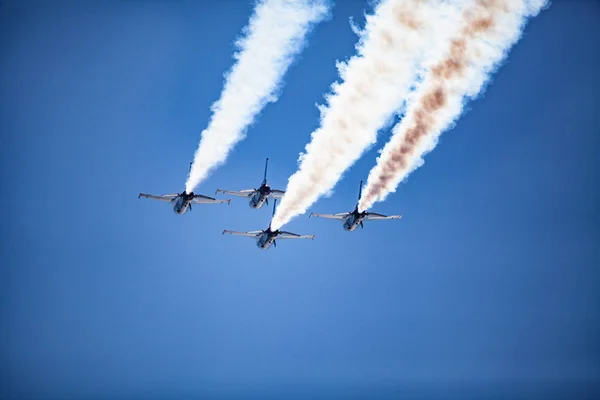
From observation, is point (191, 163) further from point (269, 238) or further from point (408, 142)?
point (408, 142)

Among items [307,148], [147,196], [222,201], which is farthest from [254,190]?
[307,148]

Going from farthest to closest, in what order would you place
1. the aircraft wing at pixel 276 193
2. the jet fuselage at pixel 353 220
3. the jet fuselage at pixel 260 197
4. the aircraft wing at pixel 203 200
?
the aircraft wing at pixel 276 193
the jet fuselage at pixel 260 197
the aircraft wing at pixel 203 200
the jet fuselage at pixel 353 220

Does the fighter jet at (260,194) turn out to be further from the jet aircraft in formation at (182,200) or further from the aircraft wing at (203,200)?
the jet aircraft in formation at (182,200)

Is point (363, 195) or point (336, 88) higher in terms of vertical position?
point (336, 88)

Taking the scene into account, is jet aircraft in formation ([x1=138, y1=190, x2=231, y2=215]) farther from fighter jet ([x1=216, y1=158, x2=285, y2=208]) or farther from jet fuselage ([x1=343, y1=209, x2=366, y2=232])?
jet fuselage ([x1=343, y1=209, x2=366, y2=232])

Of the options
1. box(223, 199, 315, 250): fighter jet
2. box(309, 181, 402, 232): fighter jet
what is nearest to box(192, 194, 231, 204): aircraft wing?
box(223, 199, 315, 250): fighter jet

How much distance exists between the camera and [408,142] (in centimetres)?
4869

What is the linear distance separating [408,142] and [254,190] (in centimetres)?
1675

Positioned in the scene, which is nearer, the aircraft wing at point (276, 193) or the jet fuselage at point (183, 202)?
the jet fuselage at point (183, 202)

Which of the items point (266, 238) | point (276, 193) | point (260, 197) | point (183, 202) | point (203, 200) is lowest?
point (266, 238)

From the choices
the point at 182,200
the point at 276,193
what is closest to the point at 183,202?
the point at 182,200

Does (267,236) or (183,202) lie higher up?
(183,202)

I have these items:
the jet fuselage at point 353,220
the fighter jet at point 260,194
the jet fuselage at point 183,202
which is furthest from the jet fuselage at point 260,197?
the jet fuselage at point 353,220

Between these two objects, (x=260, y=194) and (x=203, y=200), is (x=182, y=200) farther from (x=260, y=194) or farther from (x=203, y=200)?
(x=260, y=194)
